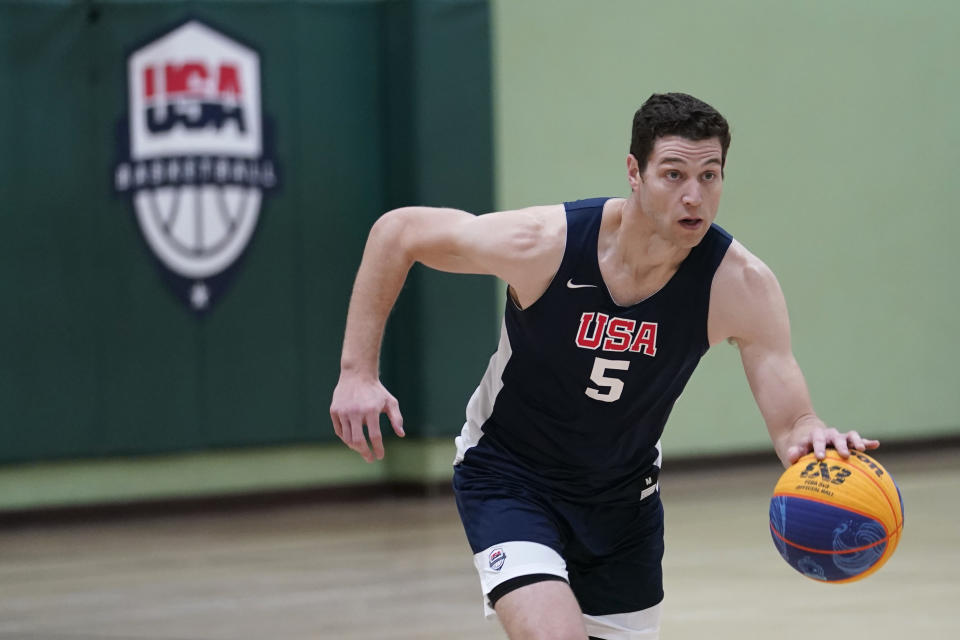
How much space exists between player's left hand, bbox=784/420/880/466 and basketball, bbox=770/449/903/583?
0.08 ft

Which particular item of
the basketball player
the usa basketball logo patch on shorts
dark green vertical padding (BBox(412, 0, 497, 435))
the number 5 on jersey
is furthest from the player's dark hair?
dark green vertical padding (BBox(412, 0, 497, 435))

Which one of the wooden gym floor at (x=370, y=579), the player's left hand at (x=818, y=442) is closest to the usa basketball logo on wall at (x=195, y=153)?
the wooden gym floor at (x=370, y=579)

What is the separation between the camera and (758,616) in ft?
20.5

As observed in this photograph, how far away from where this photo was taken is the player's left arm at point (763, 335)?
353cm

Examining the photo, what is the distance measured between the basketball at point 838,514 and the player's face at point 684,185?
61 cm

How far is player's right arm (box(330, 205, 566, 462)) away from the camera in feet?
11.9

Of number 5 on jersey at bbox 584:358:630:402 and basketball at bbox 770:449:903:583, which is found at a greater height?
number 5 on jersey at bbox 584:358:630:402

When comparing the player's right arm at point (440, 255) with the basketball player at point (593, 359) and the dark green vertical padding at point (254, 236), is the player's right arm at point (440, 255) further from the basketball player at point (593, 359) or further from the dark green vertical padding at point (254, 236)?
the dark green vertical padding at point (254, 236)

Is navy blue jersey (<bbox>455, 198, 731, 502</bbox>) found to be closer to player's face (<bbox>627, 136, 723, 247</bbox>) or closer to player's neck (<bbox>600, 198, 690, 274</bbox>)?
player's neck (<bbox>600, 198, 690, 274</bbox>)

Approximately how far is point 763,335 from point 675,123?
591mm

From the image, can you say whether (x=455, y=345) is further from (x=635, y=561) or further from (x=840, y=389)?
(x=635, y=561)

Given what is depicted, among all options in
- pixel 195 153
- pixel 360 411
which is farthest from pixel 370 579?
pixel 360 411

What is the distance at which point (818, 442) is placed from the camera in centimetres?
332

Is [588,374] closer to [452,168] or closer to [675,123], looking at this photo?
[675,123]
